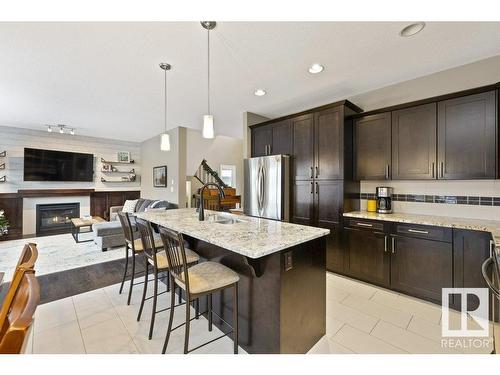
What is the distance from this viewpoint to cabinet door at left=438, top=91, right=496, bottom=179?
7.38ft

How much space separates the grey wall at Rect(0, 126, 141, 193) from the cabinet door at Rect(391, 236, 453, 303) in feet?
23.7

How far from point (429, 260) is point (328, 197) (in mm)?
1298

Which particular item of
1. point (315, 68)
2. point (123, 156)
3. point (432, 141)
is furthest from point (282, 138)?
point (123, 156)

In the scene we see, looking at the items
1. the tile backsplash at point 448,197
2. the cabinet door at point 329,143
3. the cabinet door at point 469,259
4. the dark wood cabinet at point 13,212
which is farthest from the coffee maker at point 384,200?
the dark wood cabinet at point 13,212

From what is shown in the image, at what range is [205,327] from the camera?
2.08m

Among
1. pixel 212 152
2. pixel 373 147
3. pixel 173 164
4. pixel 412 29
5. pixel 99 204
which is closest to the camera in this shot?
pixel 412 29

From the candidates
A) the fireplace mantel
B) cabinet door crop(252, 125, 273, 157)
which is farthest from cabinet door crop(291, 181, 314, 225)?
the fireplace mantel

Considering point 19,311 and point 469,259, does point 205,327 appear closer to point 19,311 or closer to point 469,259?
point 19,311

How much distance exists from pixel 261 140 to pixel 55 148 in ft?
18.8

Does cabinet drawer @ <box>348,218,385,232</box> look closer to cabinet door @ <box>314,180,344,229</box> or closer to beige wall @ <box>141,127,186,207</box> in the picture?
Answer: cabinet door @ <box>314,180,344,229</box>

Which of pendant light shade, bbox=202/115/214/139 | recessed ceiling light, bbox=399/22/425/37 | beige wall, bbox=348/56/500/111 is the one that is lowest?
pendant light shade, bbox=202/115/214/139

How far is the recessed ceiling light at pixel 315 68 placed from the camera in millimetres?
2576

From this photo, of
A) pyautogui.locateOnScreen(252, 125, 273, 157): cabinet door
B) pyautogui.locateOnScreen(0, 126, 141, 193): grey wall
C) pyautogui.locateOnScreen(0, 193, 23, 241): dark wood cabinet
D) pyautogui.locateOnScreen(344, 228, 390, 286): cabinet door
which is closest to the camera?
pyautogui.locateOnScreen(344, 228, 390, 286): cabinet door
